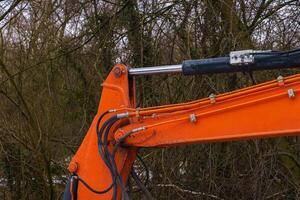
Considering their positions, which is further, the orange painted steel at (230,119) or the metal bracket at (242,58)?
the metal bracket at (242,58)

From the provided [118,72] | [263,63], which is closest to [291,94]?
[263,63]

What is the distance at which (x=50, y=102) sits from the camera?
27.7 ft

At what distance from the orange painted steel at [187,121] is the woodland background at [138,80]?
3036 millimetres

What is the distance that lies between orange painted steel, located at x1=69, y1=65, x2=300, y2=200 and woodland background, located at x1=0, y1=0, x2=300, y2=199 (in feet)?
9.96

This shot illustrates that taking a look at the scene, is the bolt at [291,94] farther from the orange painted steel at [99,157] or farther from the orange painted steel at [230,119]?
the orange painted steel at [99,157]

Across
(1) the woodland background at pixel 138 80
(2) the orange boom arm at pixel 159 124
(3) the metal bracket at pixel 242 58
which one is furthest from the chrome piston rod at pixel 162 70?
(1) the woodland background at pixel 138 80

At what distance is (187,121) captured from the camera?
3.24m

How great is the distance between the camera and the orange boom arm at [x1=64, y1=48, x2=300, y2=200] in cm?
302

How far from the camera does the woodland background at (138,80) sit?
6.45 metres

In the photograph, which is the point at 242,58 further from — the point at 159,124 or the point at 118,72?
the point at 118,72

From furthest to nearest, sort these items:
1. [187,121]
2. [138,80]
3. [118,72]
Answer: [138,80] < [118,72] < [187,121]

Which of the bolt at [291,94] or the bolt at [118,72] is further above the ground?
the bolt at [118,72]

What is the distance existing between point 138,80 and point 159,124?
3.54 m

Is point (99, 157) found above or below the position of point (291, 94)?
below
